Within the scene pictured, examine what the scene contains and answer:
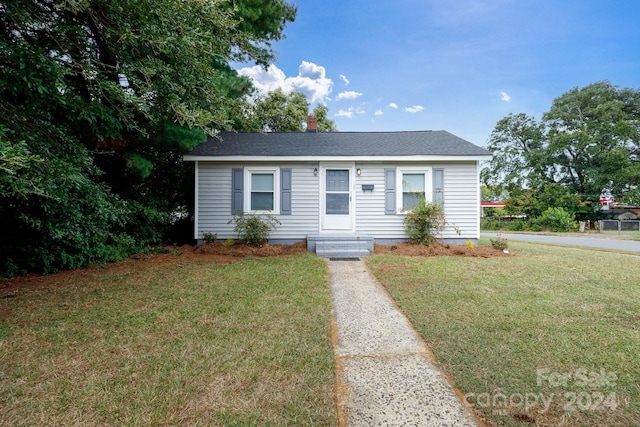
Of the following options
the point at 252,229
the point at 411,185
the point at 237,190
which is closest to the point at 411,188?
the point at 411,185

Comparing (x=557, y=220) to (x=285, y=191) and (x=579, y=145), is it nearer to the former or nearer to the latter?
(x=579, y=145)

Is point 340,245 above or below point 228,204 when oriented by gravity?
below

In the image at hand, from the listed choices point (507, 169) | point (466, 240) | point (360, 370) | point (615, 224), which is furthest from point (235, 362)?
point (507, 169)

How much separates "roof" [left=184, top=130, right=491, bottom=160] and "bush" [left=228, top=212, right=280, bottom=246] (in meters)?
1.86

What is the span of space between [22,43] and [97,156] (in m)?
3.52

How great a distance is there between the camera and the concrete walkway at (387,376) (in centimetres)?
175

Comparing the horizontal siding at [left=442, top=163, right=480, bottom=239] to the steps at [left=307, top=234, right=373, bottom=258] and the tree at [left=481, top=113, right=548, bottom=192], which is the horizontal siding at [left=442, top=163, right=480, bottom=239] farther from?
the tree at [left=481, top=113, right=548, bottom=192]

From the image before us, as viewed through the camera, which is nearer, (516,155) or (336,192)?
(336,192)

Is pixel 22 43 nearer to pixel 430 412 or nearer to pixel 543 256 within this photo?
pixel 430 412

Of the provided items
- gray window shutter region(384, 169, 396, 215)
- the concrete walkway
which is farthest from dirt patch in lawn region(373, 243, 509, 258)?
the concrete walkway

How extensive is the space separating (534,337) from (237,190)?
763cm

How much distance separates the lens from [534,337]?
2729 mm

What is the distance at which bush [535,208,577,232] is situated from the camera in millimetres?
19500

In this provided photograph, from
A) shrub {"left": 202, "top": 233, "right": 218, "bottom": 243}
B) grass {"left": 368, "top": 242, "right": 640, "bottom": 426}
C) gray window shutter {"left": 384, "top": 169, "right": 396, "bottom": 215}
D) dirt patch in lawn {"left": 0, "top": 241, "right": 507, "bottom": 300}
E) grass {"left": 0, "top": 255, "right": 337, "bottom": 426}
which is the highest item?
gray window shutter {"left": 384, "top": 169, "right": 396, "bottom": 215}
